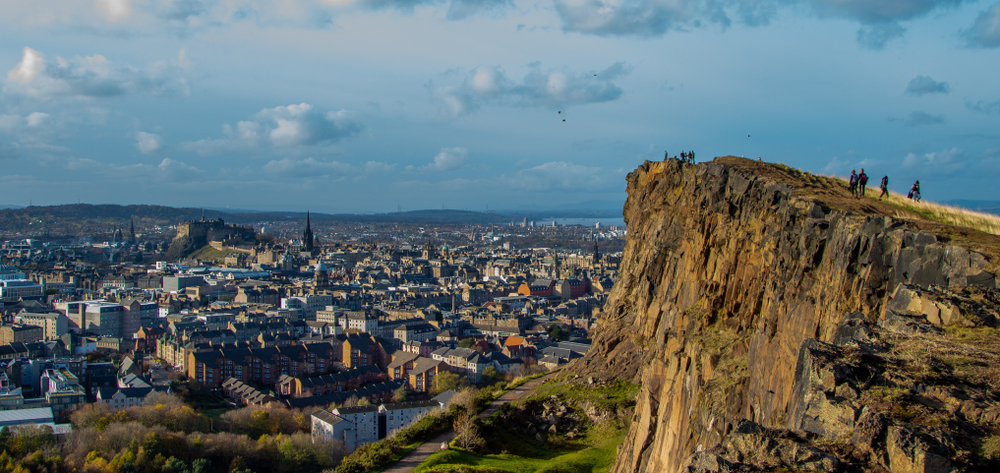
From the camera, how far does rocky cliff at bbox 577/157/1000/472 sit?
6629 mm

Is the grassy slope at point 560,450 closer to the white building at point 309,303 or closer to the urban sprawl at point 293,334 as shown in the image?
the urban sprawl at point 293,334

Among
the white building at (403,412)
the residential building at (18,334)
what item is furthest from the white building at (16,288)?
the white building at (403,412)

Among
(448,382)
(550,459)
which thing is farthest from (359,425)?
(550,459)

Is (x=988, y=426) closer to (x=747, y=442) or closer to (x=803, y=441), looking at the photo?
(x=803, y=441)

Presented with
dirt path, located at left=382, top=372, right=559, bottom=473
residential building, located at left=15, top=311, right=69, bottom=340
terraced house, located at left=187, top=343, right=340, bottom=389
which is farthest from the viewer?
residential building, located at left=15, top=311, right=69, bottom=340

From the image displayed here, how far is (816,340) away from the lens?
8391mm

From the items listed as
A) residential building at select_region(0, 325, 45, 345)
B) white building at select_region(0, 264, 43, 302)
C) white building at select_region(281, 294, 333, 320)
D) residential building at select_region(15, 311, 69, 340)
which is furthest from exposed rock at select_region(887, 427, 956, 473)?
white building at select_region(0, 264, 43, 302)

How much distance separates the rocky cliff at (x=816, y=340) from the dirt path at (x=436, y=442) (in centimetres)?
770

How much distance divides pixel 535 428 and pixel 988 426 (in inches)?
804

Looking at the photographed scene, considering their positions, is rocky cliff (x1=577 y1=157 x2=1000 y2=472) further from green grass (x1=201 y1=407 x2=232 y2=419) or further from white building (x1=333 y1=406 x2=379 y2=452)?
green grass (x1=201 y1=407 x2=232 y2=419)

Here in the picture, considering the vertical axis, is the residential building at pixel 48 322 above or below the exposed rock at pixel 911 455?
below

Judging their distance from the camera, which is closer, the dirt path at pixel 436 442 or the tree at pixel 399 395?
the dirt path at pixel 436 442

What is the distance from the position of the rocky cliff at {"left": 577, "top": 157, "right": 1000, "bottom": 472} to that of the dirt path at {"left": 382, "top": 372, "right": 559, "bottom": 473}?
303 inches

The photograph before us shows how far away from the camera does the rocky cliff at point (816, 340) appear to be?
6629 millimetres
